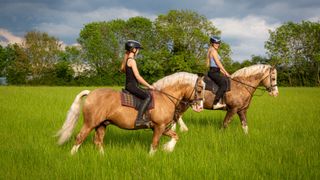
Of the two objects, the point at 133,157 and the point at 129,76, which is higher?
the point at 129,76

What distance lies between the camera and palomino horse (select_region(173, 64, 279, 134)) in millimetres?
11828

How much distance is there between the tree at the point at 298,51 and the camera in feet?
200

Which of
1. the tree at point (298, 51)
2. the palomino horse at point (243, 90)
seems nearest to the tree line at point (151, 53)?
the tree at point (298, 51)

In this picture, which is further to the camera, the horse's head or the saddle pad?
the horse's head

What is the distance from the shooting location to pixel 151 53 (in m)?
58.9

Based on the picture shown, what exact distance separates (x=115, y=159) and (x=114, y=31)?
59.8 metres

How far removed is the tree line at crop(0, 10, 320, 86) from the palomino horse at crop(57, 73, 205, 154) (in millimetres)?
46003

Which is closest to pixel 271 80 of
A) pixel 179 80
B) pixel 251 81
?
pixel 251 81

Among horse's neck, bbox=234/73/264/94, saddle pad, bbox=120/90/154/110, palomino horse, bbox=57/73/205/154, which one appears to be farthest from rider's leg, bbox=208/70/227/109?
saddle pad, bbox=120/90/154/110

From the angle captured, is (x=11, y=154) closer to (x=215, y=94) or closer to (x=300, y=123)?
(x=215, y=94)

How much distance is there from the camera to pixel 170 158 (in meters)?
7.70

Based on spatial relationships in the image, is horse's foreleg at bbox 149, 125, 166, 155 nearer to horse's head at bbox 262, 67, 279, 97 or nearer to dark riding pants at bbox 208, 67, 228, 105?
dark riding pants at bbox 208, 67, 228, 105

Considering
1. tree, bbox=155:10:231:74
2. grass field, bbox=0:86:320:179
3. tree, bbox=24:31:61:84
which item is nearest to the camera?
grass field, bbox=0:86:320:179

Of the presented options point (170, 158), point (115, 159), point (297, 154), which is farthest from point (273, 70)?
point (115, 159)
